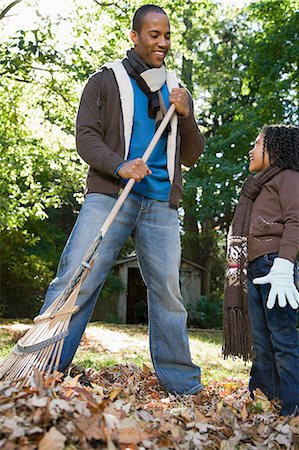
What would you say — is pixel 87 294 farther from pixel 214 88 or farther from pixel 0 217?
pixel 214 88

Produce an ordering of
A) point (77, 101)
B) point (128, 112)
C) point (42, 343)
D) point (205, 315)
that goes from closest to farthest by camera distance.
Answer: point (42, 343), point (128, 112), point (77, 101), point (205, 315)

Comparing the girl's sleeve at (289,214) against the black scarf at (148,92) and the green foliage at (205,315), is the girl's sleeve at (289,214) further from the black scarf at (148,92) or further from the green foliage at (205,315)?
the green foliage at (205,315)

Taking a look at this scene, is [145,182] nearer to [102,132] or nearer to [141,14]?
[102,132]

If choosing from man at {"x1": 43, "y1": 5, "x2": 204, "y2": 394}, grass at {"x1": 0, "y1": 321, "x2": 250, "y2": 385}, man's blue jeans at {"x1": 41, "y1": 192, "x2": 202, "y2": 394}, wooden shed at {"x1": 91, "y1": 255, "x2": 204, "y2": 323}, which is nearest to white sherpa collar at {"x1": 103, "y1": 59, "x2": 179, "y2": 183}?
man at {"x1": 43, "y1": 5, "x2": 204, "y2": 394}

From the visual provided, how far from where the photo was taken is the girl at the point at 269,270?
3352mm

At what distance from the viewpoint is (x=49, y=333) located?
10.1 ft

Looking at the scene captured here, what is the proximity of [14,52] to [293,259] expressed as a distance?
8122 millimetres

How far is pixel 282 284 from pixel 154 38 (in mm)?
1687

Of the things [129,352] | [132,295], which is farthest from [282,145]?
[132,295]

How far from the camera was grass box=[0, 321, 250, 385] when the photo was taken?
5.76 metres

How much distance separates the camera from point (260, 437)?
2.88m

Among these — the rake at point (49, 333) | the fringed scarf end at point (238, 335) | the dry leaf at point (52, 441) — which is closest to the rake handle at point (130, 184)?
the rake at point (49, 333)

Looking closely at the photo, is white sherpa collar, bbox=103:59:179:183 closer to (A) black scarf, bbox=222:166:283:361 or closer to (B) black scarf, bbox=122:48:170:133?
(B) black scarf, bbox=122:48:170:133

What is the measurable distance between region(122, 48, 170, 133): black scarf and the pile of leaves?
169 cm
